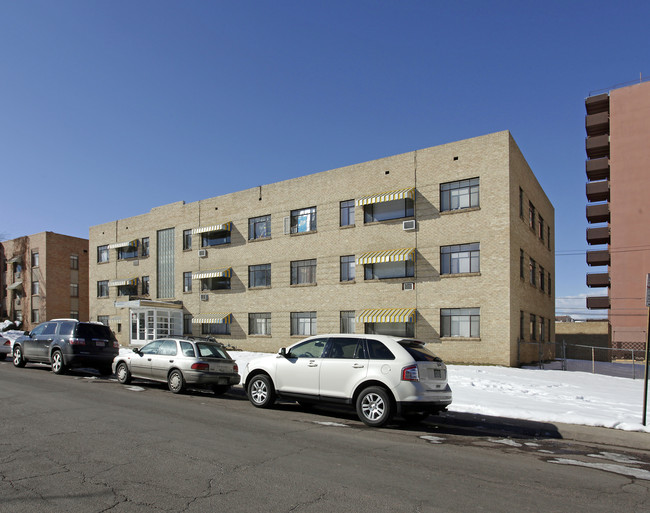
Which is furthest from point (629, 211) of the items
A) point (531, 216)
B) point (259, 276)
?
point (259, 276)

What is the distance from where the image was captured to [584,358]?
1460 inches

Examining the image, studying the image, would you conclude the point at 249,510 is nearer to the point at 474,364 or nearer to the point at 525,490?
the point at 525,490

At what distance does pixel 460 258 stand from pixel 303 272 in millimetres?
9570

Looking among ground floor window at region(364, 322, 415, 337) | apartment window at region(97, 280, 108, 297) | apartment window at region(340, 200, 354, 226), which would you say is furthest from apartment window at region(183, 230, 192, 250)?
ground floor window at region(364, 322, 415, 337)

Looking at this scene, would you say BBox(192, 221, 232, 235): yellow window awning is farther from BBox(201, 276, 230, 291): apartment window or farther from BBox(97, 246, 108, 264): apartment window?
BBox(97, 246, 108, 264): apartment window

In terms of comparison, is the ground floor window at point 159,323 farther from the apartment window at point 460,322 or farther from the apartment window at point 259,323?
the apartment window at point 460,322

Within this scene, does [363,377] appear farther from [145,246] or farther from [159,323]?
[145,246]

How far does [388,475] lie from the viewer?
609cm

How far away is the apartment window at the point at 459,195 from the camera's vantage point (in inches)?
938

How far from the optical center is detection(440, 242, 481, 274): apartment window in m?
23.6

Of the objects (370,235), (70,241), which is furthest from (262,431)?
(70,241)

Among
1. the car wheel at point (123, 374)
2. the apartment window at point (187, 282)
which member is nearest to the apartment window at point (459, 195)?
the car wheel at point (123, 374)

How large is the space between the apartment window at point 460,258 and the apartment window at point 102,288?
3027cm

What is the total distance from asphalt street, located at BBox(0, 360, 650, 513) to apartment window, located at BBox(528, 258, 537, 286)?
64.7ft
